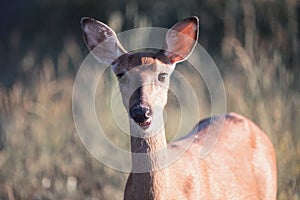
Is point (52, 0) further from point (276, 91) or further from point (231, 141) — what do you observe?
point (231, 141)

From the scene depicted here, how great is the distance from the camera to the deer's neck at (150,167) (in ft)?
20.2

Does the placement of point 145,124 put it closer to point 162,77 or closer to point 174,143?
point 162,77

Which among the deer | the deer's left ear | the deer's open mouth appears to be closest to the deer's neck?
the deer

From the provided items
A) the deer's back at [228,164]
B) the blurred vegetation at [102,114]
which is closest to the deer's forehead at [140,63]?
the deer's back at [228,164]

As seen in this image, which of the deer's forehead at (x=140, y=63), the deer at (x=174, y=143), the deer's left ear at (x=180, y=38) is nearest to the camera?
the deer at (x=174, y=143)

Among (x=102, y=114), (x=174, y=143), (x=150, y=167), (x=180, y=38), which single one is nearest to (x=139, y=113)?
(x=150, y=167)

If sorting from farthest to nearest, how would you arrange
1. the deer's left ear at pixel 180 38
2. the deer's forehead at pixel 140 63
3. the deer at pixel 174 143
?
the deer's left ear at pixel 180 38 → the deer's forehead at pixel 140 63 → the deer at pixel 174 143

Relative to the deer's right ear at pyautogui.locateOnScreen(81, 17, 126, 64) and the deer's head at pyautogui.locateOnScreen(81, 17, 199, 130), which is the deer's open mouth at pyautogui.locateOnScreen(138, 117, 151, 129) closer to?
the deer's head at pyautogui.locateOnScreen(81, 17, 199, 130)

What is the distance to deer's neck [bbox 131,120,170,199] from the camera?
20.2ft

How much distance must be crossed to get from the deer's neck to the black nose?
266 mm

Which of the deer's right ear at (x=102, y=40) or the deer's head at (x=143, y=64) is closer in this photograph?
the deer's head at (x=143, y=64)

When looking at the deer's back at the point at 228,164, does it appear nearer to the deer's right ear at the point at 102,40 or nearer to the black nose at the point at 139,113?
the black nose at the point at 139,113

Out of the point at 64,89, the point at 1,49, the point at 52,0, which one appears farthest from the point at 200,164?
the point at 52,0

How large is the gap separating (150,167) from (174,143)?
85cm
